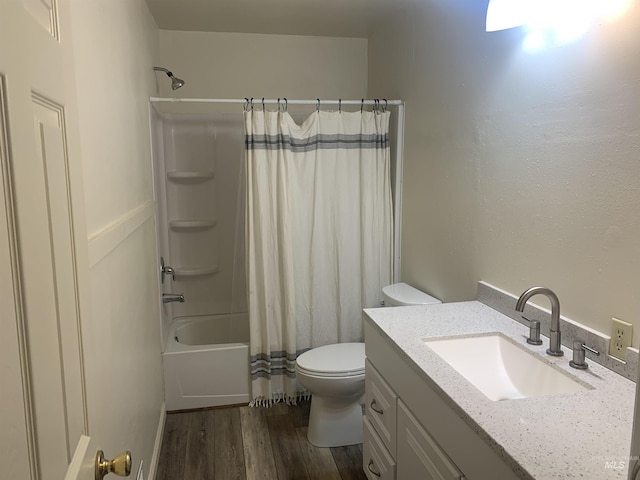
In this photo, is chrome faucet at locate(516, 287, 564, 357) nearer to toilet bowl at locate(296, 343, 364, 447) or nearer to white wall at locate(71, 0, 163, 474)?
toilet bowl at locate(296, 343, 364, 447)

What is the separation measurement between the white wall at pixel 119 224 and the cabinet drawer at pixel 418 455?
3.04 feet

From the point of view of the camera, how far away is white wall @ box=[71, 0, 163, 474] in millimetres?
1395

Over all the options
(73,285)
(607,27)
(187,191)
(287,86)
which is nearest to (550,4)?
(607,27)

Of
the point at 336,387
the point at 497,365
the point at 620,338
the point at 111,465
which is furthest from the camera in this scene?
the point at 336,387

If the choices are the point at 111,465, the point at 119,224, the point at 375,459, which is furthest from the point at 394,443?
the point at 119,224

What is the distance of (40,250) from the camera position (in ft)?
2.15

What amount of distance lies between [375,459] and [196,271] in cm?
215

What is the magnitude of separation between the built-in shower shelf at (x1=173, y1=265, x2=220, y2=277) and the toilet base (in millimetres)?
1490

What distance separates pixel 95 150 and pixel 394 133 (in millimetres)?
2038

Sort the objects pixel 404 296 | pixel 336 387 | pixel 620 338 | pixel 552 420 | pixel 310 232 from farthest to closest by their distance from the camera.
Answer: pixel 310 232 → pixel 404 296 → pixel 336 387 → pixel 620 338 → pixel 552 420

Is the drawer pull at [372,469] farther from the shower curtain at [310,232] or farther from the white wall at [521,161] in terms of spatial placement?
the shower curtain at [310,232]

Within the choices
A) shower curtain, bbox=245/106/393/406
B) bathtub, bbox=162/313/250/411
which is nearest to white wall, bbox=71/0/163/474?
bathtub, bbox=162/313/250/411

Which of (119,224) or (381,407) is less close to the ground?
(119,224)

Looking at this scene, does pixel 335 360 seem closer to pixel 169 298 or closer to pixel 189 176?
pixel 169 298
